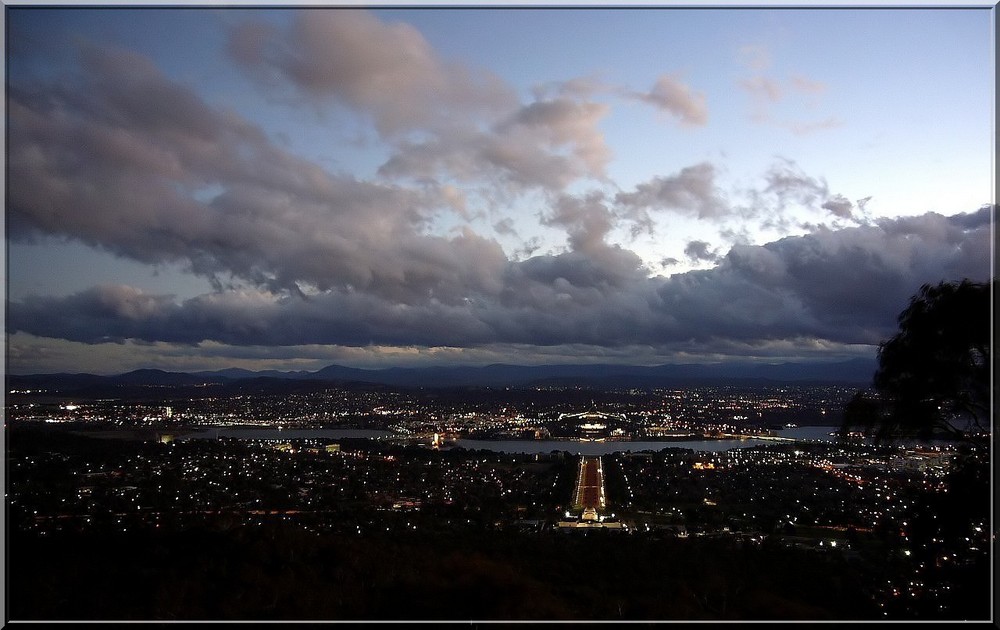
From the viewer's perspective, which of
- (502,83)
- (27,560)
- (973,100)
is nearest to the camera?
(27,560)

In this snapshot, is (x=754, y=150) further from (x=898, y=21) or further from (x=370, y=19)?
(x=370, y=19)

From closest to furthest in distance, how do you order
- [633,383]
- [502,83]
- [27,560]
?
1. [27,560]
2. [502,83]
3. [633,383]

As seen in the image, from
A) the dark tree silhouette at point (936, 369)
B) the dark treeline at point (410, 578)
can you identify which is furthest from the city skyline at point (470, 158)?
the dark treeline at point (410, 578)

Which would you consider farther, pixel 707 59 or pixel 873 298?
pixel 873 298

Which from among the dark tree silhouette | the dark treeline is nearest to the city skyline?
the dark tree silhouette

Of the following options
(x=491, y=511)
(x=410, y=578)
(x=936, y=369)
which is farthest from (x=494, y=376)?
(x=936, y=369)

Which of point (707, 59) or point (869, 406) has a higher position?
point (707, 59)

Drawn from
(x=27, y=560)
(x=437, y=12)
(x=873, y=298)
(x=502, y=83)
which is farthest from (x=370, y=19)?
(x=873, y=298)

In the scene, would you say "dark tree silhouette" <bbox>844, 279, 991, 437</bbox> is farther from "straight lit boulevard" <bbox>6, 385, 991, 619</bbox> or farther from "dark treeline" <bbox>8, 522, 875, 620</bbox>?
"dark treeline" <bbox>8, 522, 875, 620</bbox>
